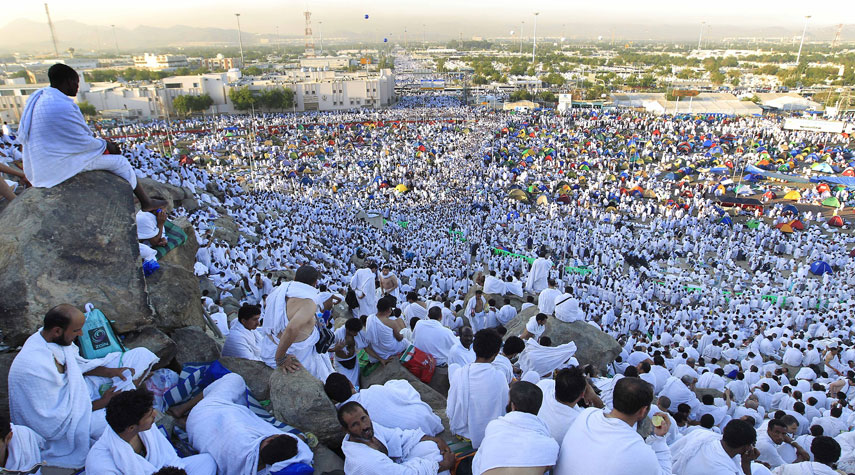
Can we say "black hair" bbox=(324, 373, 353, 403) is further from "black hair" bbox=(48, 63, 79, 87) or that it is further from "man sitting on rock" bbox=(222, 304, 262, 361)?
"black hair" bbox=(48, 63, 79, 87)

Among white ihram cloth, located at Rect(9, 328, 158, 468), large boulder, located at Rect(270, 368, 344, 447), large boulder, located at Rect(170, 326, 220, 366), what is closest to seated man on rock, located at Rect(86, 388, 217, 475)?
white ihram cloth, located at Rect(9, 328, 158, 468)

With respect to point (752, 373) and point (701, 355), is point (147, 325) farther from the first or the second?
point (701, 355)

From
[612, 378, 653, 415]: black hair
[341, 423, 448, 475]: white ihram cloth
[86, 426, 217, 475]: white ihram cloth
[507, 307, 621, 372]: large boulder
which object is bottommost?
[507, 307, 621, 372]: large boulder

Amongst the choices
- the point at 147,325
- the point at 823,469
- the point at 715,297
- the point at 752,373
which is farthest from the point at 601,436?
the point at 715,297

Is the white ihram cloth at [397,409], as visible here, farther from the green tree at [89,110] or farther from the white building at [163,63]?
the white building at [163,63]

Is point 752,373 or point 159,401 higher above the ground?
point 159,401

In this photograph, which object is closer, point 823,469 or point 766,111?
point 823,469
